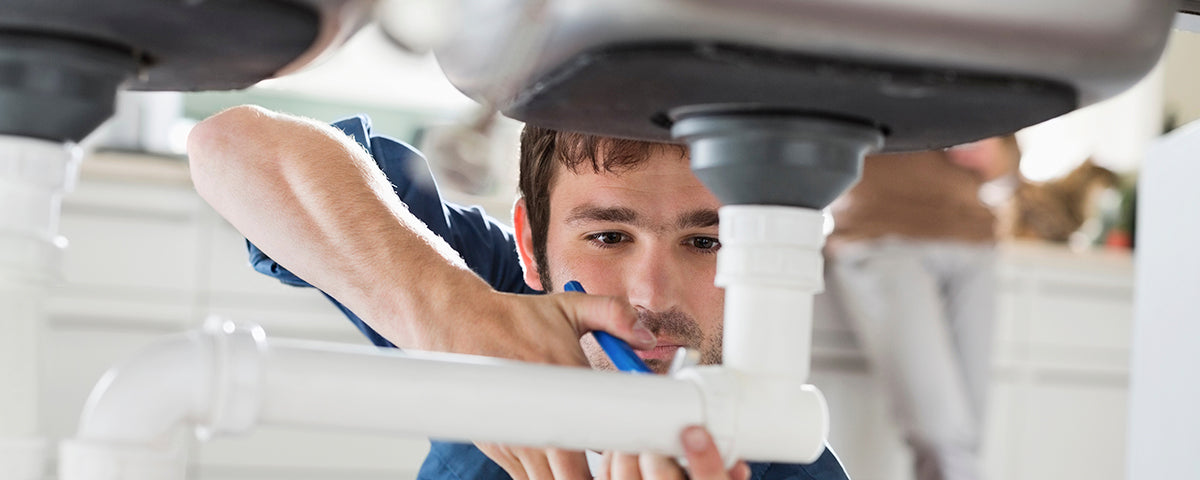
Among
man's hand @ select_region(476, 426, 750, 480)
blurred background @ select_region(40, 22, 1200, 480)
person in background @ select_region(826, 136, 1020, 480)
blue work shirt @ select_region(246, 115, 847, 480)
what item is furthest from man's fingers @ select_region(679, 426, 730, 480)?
person in background @ select_region(826, 136, 1020, 480)

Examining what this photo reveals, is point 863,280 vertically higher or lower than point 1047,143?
lower

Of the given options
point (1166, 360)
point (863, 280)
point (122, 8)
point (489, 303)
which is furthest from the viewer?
point (863, 280)

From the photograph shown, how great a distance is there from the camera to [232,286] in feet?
7.38

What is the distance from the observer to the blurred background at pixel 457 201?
2189 millimetres

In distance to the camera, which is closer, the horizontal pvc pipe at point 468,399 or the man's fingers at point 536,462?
the horizontal pvc pipe at point 468,399

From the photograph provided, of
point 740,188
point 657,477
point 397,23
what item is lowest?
point 657,477

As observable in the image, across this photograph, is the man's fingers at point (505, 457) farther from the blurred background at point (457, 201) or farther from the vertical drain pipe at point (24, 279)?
the blurred background at point (457, 201)

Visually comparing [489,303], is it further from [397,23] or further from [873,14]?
[397,23]

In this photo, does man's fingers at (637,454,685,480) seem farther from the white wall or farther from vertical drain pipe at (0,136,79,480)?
the white wall

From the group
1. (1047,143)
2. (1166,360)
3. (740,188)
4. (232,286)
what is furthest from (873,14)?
(1047,143)

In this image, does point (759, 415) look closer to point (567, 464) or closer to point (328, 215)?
point (567, 464)

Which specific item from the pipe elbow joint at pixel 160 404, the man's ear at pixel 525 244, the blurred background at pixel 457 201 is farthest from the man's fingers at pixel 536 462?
the blurred background at pixel 457 201

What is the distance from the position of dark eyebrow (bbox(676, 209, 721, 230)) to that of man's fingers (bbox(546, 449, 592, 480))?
0.37m

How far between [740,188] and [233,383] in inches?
7.0
